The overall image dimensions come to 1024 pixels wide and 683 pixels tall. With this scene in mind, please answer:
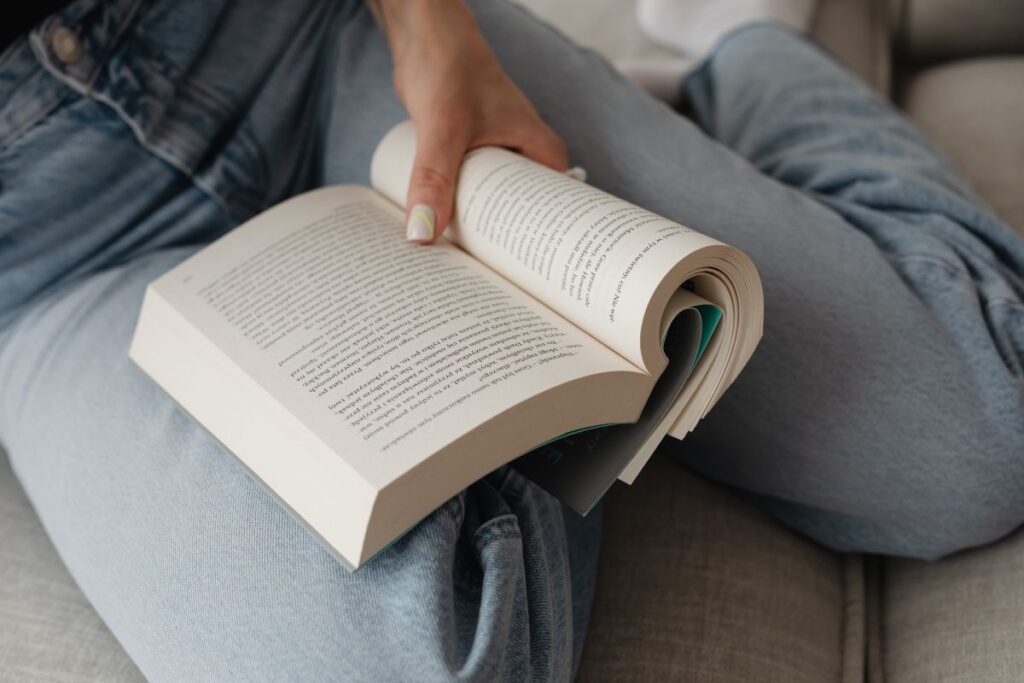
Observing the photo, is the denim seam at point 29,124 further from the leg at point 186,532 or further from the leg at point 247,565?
the leg at point 247,565

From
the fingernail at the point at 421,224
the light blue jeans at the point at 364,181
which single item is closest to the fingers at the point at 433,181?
the fingernail at the point at 421,224

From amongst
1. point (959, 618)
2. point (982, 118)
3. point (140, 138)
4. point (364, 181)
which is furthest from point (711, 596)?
point (982, 118)

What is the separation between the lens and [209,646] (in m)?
0.42

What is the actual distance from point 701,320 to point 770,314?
139 mm

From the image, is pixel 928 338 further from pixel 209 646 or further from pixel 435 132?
pixel 209 646

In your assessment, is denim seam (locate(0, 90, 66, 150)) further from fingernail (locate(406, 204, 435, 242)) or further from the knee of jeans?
the knee of jeans

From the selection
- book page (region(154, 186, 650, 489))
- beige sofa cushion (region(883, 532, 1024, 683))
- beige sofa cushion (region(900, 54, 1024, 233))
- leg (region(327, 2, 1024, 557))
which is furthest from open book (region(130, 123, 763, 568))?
beige sofa cushion (region(900, 54, 1024, 233))

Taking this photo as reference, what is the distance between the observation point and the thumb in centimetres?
51

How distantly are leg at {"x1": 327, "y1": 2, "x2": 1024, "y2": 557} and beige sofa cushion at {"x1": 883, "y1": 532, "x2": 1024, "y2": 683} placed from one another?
0.02 meters

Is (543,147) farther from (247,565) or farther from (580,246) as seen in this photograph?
(247,565)

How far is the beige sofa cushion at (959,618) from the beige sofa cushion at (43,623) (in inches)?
18.9

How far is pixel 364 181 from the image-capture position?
675mm

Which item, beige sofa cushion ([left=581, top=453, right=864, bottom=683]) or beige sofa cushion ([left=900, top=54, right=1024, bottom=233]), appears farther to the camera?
beige sofa cushion ([left=900, top=54, right=1024, bottom=233])

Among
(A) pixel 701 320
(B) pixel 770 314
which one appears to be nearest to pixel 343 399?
(A) pixel 701 320
